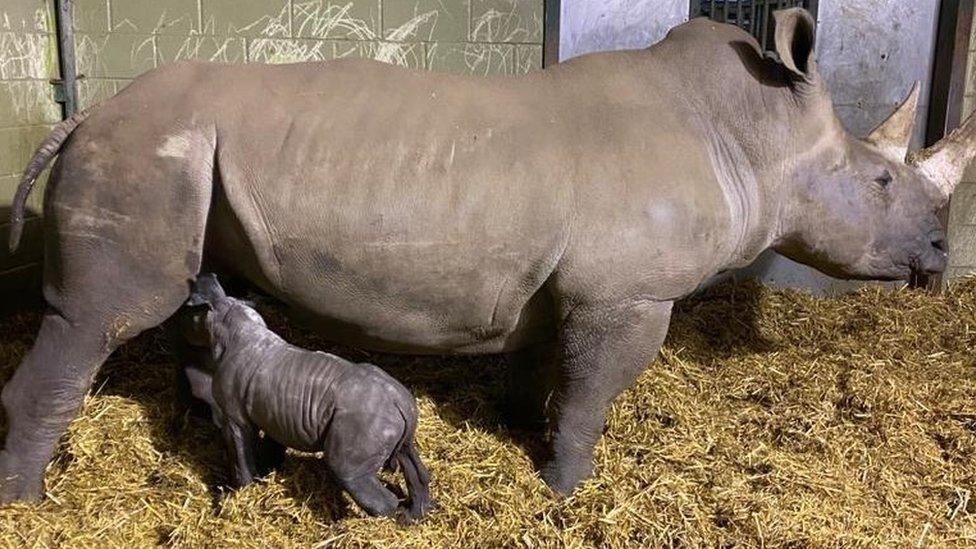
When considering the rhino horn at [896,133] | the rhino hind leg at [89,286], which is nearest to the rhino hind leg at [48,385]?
the rhino hind leg at [89,286]

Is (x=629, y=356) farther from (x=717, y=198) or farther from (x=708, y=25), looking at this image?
(x=708, y=25)

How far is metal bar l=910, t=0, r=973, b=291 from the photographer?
5.38 meters

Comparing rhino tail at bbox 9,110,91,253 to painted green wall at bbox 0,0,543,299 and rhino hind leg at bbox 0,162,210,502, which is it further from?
painted green wall at bbox 0,0,543,299

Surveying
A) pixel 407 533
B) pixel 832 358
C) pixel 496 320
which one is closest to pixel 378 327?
pixel 496 320

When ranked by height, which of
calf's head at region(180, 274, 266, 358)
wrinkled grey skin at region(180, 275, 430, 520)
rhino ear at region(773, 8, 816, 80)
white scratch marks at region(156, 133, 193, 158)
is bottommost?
wrinkled grey skin at region(180, 275, 430, 520)

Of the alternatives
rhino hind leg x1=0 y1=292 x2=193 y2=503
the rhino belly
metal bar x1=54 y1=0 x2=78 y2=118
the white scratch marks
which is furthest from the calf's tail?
metal bar x1=54 y1=0 x2=78 y2=118

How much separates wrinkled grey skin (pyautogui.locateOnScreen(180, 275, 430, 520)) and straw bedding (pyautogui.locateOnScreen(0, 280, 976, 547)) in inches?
5.1

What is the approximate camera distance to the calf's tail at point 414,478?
9.93 feet

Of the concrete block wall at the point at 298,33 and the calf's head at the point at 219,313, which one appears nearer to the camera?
the calf's head at the point at 219,313

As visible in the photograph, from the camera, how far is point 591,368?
322 centimetres

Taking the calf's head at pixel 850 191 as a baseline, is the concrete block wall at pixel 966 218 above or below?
below

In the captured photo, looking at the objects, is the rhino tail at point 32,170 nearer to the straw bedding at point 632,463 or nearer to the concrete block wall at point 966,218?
the straw bedding at point 632,463

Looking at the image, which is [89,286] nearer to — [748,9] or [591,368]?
[591,368]

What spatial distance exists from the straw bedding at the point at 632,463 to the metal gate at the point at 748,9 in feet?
6.21
